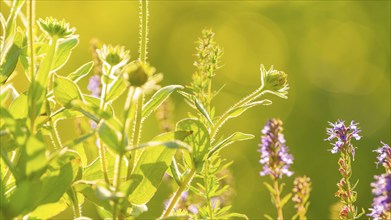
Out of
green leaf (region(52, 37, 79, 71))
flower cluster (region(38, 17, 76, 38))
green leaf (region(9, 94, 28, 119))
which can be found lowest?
green leaf (region(9, 94, 28, 119))

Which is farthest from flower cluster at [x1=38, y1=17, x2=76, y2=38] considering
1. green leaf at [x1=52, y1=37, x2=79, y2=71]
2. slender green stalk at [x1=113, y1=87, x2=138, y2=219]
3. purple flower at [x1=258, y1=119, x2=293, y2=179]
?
purple flower at [x1=258, y1=119, x2=293, y2=179]

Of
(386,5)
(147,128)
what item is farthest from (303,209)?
(386,5)

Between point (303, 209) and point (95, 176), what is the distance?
1.71ft

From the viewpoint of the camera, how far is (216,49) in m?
1.89

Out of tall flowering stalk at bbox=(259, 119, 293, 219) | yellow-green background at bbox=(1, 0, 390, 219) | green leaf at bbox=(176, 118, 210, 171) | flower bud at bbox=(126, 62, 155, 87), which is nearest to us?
flower bud at bbox=(126, 62, 155, 87)

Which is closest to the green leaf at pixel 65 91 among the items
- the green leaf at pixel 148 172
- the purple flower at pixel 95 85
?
the green leaf at pixel 148 172

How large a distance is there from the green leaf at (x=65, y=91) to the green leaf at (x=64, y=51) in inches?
5.2

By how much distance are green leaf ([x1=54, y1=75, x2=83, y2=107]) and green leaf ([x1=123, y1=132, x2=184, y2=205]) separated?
205mm

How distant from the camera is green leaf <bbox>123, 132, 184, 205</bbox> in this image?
1663 mm

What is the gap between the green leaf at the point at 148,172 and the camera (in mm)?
1663

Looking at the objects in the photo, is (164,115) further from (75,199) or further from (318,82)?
(318,82)

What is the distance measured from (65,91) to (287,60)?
20.9 ft

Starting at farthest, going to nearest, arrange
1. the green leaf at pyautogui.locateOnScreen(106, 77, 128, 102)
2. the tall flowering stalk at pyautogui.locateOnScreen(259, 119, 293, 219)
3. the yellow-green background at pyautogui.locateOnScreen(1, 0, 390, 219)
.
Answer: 1. the yellow-green background at pyautogui.locateOnScreen(1, 0, 390, 219)
2. the tall flowering stalk at pyautogui.locateOnScreen(259, 119, 293, 219)
3. the green leaf at pyautogui.locateOnScreen(106, 77, 128, 102)

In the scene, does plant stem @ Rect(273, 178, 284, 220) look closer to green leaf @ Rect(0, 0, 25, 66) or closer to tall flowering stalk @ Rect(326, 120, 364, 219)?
tall flowering stalk @ Rect(326, 120, 364, 219)
